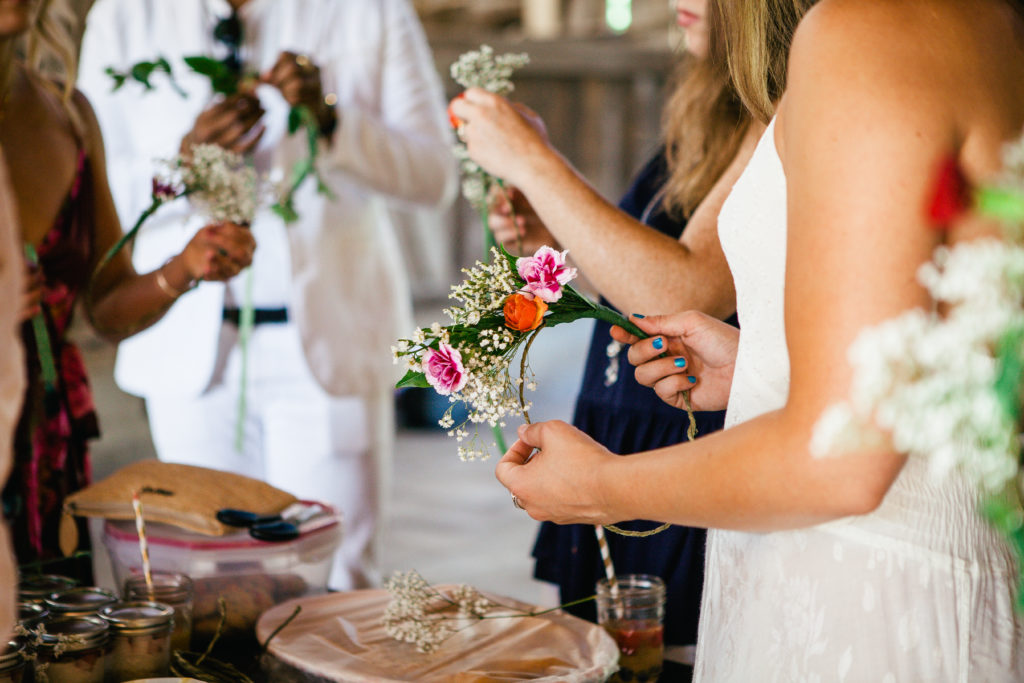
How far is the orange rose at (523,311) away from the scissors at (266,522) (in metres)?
0.57

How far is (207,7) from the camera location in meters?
2.45

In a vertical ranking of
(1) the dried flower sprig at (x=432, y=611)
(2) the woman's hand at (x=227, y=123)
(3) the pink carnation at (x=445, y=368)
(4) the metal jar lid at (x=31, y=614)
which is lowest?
(1) the dried flower sprig at (x=432, y=611)

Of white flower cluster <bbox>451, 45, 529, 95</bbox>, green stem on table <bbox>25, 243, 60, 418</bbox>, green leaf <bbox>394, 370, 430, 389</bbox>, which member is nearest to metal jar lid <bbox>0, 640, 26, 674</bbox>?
green leaf <bbox>394, 370, 430, 389</bbox>

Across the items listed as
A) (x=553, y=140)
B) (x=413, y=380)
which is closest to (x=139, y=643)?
(x=413, y=380)

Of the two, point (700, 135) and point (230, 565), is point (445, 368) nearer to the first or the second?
point (230, 565)

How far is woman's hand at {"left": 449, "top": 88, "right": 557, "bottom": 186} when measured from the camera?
150 cm

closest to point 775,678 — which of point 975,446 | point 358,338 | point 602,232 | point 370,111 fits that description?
Answer: point 975,446

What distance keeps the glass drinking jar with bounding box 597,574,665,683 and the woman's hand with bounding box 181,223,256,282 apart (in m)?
0.92

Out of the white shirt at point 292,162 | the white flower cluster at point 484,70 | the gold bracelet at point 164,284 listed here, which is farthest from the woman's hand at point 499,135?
the white shirt at point 292,162

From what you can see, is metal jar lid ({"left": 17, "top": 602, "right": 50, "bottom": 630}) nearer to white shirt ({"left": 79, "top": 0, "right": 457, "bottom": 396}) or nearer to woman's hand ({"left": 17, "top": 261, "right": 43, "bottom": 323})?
woman's hand ({"left": 17, "top": 261, "right": 43, "bottom": 323})

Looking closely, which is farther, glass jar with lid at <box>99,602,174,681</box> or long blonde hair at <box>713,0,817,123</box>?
glass jar with lid at <box>99,602,174,681</box>

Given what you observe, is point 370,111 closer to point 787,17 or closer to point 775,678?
point 787,17

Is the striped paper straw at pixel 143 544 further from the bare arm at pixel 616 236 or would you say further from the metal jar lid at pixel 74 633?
the bare arm at pixel 616 236

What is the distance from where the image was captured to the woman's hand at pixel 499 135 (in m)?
1.50
